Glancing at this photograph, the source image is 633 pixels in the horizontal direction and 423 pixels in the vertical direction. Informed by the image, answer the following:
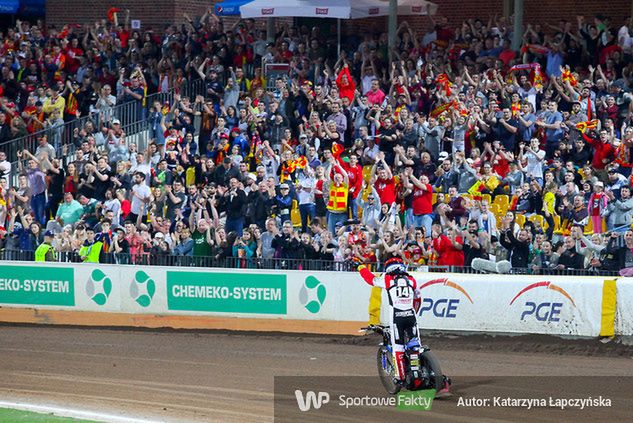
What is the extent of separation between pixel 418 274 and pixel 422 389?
5352mm

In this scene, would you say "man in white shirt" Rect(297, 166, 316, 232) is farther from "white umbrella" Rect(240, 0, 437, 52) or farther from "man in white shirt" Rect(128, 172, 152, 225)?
"white umbrella" Rect(240, 0, 437, 52)

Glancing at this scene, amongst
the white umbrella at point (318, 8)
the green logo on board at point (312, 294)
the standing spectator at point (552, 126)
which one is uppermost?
the white umbrella at point (318, 8)

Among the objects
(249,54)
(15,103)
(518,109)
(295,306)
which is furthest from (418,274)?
(15,103)

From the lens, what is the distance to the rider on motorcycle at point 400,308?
46.0 feet

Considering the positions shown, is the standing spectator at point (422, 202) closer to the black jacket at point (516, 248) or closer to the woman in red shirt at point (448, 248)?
the woman in red shirt at point (448, 248)

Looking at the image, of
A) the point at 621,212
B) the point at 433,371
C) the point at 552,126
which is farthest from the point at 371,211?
the point at 433,371

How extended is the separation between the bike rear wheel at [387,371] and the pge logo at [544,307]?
14.0 feet

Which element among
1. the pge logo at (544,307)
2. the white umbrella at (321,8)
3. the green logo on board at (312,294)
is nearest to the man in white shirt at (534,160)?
the pge logo at (544,307)

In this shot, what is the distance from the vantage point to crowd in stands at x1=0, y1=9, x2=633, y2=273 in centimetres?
2011

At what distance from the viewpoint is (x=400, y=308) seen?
14141mm

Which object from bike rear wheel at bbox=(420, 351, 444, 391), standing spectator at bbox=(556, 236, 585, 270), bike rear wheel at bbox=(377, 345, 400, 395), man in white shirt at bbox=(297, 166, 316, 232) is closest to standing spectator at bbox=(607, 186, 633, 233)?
standing spectator at bbox=(556, 236, 585, 270)

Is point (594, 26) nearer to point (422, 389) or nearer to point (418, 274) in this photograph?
point (418, 274)

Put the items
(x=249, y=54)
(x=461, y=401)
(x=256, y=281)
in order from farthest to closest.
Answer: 1. (x=249, y=54)
2. (x=256, y=281)
3. (x=461, y=401)

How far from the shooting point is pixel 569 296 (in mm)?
17734
